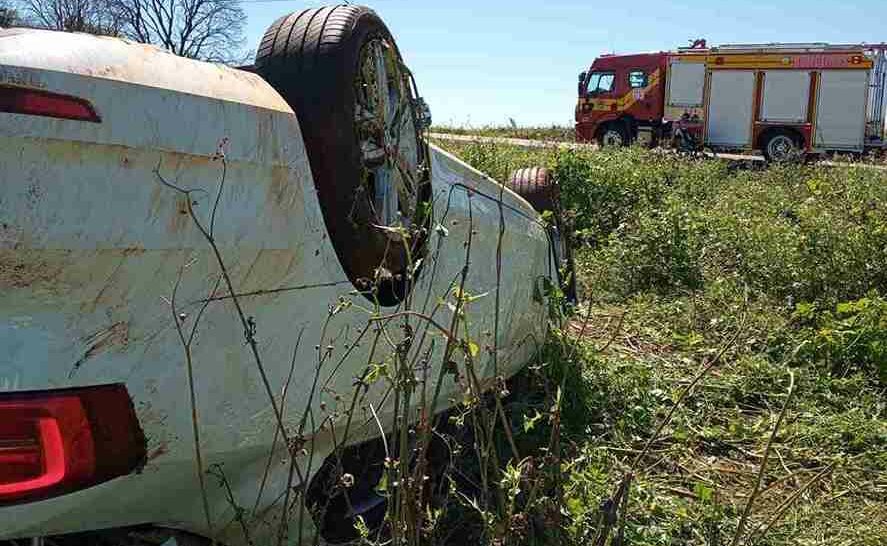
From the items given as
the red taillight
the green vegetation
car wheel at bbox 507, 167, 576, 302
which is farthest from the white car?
the green vegetation

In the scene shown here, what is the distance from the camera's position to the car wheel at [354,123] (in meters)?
1.90

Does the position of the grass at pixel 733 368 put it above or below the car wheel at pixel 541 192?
below

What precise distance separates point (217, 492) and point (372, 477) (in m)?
0.65

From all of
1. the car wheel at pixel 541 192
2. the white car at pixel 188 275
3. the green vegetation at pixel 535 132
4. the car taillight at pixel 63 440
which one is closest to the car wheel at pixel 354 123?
the white car at pixel 188 275

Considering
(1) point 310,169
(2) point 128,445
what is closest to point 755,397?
(1) point 310,169

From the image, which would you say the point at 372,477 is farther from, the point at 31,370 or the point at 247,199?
the point at 31,370

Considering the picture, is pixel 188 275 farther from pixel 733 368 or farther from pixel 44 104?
pixel 733 368

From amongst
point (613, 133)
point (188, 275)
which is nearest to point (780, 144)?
point (613, 133)

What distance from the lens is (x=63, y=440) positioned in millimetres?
1378

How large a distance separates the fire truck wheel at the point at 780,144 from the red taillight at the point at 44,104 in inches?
898

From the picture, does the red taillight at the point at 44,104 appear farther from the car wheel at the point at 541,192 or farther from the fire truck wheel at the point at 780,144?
the fire truck wheel at the point at 780,144

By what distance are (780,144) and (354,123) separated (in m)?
22.8

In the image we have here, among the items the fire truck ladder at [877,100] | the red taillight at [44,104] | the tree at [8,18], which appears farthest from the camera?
the fire truck ladder at [877,100]

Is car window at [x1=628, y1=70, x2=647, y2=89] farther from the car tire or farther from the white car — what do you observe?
the white car
